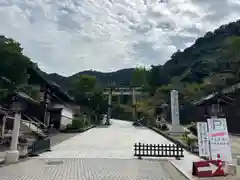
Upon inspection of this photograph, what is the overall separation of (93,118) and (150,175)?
3901 cm

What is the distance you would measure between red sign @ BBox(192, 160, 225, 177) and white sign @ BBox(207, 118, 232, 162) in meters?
0.31

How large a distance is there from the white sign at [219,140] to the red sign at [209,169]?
309mm

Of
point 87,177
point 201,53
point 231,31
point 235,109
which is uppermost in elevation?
point 231,31

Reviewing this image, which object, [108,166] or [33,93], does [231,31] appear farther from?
[108,166]

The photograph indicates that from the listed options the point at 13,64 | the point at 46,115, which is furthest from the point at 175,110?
the point at 13,64

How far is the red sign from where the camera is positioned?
809 centimetres

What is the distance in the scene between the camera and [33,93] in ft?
92.3

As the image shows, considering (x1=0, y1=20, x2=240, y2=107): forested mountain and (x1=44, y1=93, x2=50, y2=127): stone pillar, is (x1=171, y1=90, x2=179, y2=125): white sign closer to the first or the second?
(x1=0, y1=20, x2=240, y2=107): forested mountain

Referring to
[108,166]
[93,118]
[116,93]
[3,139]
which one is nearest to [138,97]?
[116,93]

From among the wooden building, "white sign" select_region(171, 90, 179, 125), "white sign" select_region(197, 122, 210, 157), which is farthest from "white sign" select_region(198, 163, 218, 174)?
the wooden building

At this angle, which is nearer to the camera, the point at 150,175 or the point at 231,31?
the point at 150,175

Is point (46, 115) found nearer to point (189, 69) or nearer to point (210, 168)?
point (210, 168)

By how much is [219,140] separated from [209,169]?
1.12 meters

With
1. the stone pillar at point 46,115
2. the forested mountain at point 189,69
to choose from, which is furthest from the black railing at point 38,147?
the forested mountain at point 189,69
